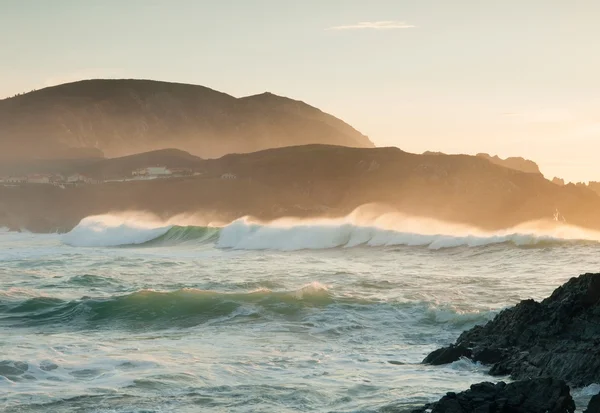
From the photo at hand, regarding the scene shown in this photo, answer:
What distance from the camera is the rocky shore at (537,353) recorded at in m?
9.16

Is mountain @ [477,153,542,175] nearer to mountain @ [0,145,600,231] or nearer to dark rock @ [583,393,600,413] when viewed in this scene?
mountain @ [0,145,600,231]

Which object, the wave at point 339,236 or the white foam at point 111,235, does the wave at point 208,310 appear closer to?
the wave at point 339,236

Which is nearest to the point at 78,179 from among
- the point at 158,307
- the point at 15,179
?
the point at 15,179

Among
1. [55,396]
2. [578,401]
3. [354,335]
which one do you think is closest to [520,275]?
[354,335]

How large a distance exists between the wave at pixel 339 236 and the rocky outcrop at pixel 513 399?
79.7 feet

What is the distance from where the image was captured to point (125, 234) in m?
54.3

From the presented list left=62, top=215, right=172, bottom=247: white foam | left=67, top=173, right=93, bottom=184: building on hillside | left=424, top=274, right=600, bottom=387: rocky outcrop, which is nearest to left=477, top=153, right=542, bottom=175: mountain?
left=67, top=173, right=93, bottom=184: building on hillside

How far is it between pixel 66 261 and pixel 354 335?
18860 mm

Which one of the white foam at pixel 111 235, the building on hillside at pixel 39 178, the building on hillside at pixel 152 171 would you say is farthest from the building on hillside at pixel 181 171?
the white foam at pixel 111 235

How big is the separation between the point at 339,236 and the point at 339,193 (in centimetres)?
6512

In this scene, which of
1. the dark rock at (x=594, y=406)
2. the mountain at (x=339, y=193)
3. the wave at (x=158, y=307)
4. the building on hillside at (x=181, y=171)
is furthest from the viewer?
the building on hillside at (x=181, y=171)

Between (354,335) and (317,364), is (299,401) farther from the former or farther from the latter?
(354,335)

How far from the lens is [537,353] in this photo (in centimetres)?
1196

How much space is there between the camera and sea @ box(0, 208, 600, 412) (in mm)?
11359
